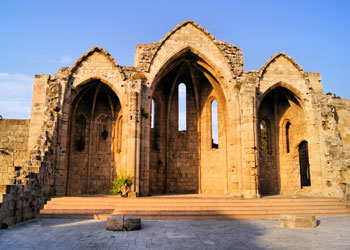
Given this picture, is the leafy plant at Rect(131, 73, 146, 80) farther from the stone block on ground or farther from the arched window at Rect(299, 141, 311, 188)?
the arched window at Rect(299, 141, 311, 188)

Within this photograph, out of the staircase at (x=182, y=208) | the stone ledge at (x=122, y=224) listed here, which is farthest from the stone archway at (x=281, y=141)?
the stone ledge at (x=122, y=224)

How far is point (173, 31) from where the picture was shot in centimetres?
1714

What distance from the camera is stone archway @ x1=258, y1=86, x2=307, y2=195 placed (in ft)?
60.2

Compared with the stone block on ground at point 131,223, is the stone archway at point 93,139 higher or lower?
higher

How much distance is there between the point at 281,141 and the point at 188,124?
6.04 m

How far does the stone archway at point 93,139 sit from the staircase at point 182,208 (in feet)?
20.2

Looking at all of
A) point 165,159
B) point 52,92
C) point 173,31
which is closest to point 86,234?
point 52,92

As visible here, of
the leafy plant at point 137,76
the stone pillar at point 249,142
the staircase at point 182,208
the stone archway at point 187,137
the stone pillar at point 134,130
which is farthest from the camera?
the stone archway at point 187,137

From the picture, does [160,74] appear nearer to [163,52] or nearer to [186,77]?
[163,52]

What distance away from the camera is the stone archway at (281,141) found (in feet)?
60.2

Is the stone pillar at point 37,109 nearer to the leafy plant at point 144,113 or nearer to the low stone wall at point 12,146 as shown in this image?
the low stone wall at point 12,146

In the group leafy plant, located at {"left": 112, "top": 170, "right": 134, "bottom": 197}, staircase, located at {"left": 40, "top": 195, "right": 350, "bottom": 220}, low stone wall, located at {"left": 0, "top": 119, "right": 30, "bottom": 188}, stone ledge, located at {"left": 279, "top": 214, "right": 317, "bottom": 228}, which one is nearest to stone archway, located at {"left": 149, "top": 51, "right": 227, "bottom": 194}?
leafy plant, located at {"left": 112, "top": 170, "right": 134, "bottom": 197}

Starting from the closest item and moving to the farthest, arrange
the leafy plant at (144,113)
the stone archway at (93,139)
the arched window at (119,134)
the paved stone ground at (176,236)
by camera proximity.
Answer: the paved stone ground at (176,236) → the leafy plant at (144,113) → the stone archway at (93,139) → the arched window at (119,134)

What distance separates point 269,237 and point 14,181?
823cm
